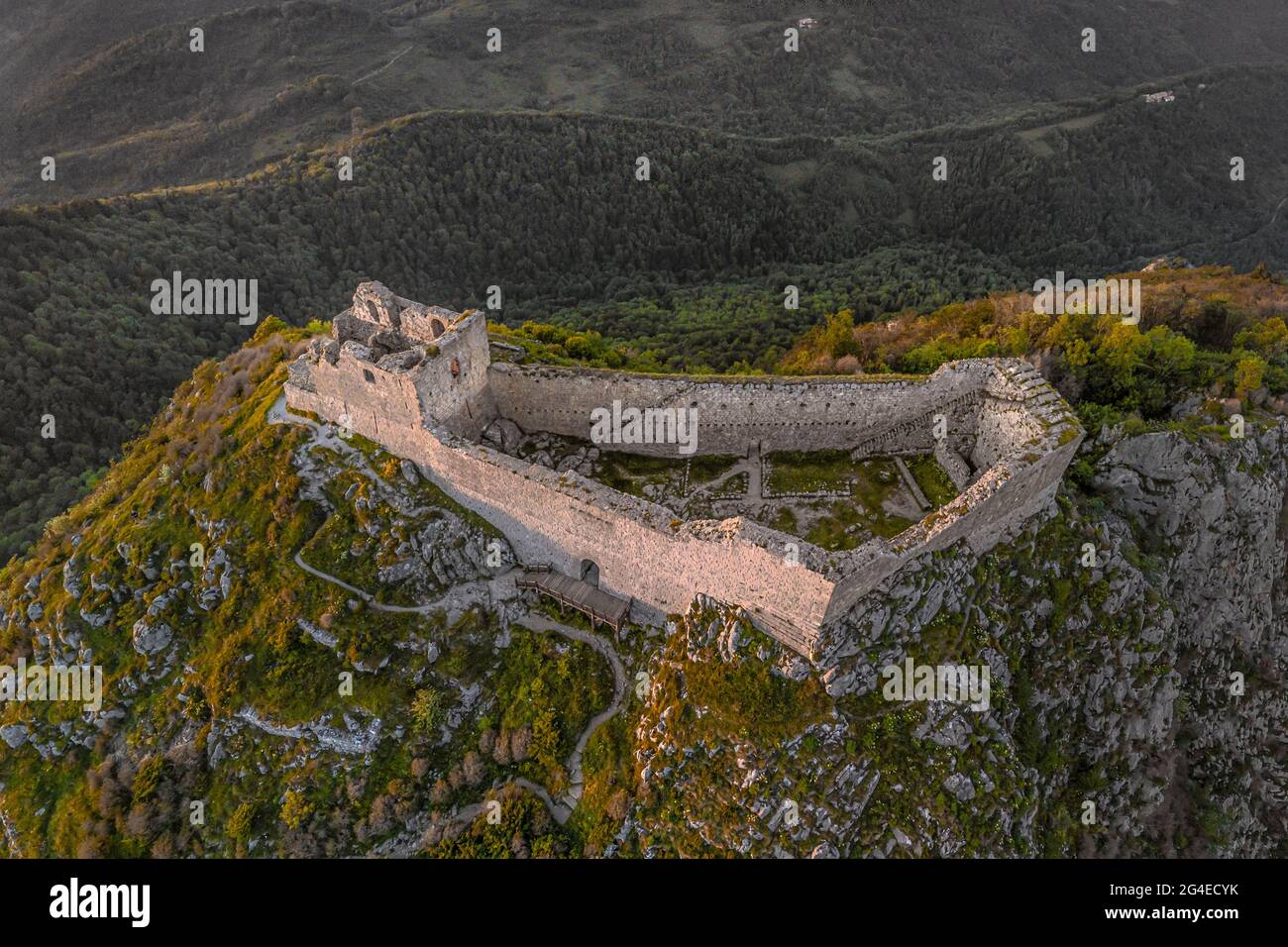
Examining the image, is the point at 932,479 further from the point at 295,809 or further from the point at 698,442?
the point at 295,809

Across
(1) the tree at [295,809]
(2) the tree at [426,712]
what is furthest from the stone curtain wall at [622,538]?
(1) the tree at [295,809]

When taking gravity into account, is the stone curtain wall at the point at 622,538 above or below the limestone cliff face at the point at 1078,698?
above

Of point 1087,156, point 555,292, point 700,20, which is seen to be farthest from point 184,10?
point 1087,156

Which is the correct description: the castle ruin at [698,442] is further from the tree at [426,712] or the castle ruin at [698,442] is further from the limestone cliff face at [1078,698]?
the tree at [426,712]

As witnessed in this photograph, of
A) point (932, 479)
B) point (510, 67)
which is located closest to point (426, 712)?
point (932, 479)
